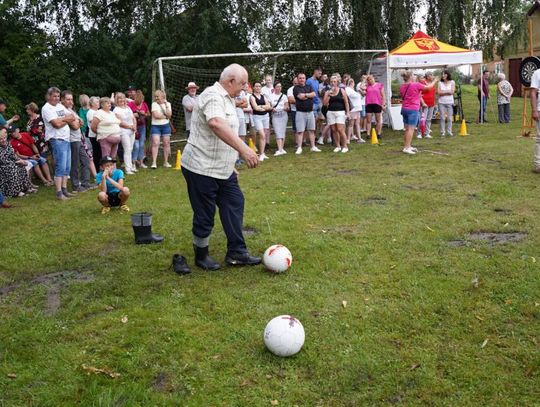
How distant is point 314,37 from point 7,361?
60.9ft

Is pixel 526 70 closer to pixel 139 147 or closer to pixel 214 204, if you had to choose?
pixel 139 147

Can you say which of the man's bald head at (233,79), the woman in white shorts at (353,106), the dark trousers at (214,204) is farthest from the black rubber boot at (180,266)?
the woman in white shorts at (353,106)

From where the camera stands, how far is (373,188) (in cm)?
877

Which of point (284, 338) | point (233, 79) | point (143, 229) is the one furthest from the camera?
point (143, 229)

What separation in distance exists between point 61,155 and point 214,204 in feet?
16.3

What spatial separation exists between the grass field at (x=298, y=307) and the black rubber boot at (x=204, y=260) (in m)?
0.12

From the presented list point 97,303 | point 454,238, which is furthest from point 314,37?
point 97,303

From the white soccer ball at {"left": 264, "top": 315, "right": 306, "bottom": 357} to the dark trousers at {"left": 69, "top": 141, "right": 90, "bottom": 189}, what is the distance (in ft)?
24.3

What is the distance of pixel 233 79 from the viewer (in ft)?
16.4

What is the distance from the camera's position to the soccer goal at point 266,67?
16.5 meters

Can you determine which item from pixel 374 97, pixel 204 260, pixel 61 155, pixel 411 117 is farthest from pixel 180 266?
pixel 374 97

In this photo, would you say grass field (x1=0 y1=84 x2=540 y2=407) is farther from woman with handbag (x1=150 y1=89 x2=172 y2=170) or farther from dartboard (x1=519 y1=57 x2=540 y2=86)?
dartboard (x1=519 y1=57 x2=540 y2=86)

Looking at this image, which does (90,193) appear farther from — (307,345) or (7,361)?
(307,345)

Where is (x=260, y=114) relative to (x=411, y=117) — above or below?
above
